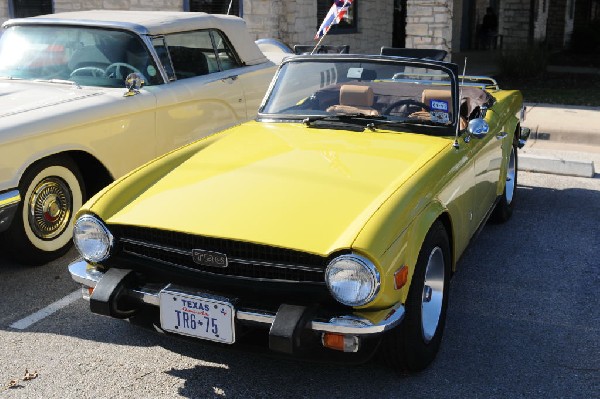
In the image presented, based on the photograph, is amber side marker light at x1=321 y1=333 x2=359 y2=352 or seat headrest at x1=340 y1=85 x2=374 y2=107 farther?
seat headrest at x1=340 y1=85 x2=374 y2=107

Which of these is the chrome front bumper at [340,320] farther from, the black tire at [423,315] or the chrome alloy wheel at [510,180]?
the chrome alloy wheel at [510,180]

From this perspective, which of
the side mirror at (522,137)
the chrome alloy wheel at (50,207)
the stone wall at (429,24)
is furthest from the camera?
the stone wall at (429,24)

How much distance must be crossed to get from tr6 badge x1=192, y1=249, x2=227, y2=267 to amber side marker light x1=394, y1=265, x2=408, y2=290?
778 millimetres

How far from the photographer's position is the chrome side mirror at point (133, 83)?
549cm

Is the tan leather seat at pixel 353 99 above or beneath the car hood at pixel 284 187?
above

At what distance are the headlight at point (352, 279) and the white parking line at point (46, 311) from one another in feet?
7.07

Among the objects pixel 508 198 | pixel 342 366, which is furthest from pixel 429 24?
pixel 342 366

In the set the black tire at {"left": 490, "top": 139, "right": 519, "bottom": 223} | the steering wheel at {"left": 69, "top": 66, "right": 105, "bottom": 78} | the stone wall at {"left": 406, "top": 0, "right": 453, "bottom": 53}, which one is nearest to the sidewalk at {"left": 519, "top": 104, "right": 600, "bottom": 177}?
the black tire at {"left": 490, "top": 139, "right": 519, "bottom": 223}

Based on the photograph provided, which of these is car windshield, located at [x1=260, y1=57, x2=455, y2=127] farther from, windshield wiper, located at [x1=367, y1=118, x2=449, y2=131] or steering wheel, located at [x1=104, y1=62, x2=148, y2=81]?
steering wheel, located at [x1=104, y1=62, x2=148, y2=81]

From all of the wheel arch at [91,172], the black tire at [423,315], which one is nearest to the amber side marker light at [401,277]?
the black tire at [423,315]

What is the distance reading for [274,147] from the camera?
424 centimetres

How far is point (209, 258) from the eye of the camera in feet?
10.8

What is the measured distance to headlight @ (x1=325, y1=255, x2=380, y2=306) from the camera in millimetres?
3035

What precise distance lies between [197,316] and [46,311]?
5.37ft
